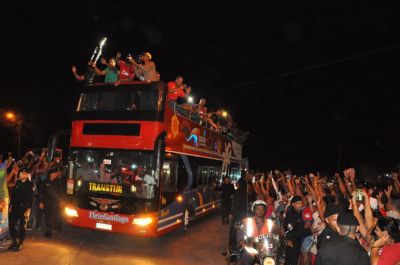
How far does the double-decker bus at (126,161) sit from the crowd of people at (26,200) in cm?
80

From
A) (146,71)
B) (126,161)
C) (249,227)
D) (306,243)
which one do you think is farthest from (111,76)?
(306,243)

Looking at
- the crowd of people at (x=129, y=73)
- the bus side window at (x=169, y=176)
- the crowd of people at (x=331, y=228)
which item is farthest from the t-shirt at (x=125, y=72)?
the crowd of people at (x=331, y=228)

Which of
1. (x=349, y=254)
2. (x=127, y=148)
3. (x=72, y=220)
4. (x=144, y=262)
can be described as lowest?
(x=144, y=262)

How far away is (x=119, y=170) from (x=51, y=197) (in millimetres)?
2230

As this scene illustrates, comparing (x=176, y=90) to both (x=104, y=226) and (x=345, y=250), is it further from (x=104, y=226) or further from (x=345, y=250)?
(x=345, y=250)

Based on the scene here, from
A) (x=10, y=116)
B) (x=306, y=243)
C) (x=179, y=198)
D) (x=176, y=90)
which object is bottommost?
(x=306, y=243)

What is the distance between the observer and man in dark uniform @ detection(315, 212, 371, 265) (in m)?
3.22

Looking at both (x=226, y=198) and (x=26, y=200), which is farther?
(x=226, y=198)

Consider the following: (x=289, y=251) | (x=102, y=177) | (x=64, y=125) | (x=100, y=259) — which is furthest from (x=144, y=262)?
(x=64, y=125)

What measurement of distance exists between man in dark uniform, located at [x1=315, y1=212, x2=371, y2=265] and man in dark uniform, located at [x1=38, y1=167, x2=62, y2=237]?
797 centimetres

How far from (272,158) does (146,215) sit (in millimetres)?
46271

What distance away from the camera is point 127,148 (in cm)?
891

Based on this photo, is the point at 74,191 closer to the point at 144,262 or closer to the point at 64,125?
the point at 144,262

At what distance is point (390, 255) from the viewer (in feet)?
11.3
